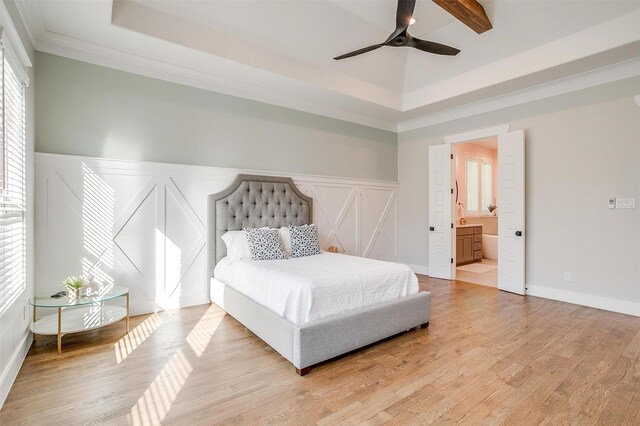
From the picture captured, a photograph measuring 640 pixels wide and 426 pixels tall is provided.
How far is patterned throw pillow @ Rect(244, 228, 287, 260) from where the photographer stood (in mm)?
3613

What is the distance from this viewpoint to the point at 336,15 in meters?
3.76

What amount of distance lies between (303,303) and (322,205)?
2856 mm

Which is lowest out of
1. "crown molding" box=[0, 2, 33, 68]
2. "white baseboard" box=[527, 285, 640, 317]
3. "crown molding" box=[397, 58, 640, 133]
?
"white baseboard" box=[527, 285, 640, 317]

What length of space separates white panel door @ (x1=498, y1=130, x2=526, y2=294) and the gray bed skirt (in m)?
2.25

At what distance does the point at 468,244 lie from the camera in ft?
23.0

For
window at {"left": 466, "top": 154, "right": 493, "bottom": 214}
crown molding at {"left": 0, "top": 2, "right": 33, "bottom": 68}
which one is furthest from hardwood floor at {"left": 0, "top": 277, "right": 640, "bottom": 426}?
window at {"left": 466, "top": 154, "right": 493, "bottom": 214}

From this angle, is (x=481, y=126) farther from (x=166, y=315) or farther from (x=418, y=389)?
(x=166, y=315)

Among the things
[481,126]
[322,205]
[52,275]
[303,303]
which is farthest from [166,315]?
[481,126]

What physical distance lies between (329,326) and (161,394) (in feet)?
3.96

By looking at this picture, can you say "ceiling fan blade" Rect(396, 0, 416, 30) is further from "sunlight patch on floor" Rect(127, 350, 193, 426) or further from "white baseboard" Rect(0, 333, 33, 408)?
"white baseboard" Rect(0, 333, 33, 408)

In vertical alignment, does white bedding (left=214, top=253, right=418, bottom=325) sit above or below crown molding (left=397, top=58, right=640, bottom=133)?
below

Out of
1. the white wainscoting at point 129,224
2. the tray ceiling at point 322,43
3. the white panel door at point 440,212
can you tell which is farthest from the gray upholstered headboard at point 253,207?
the white panel door at point 440,212

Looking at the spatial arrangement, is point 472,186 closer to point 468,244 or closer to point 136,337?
A: point 468,244

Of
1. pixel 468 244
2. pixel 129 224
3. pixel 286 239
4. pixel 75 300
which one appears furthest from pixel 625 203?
pixel 75 300
